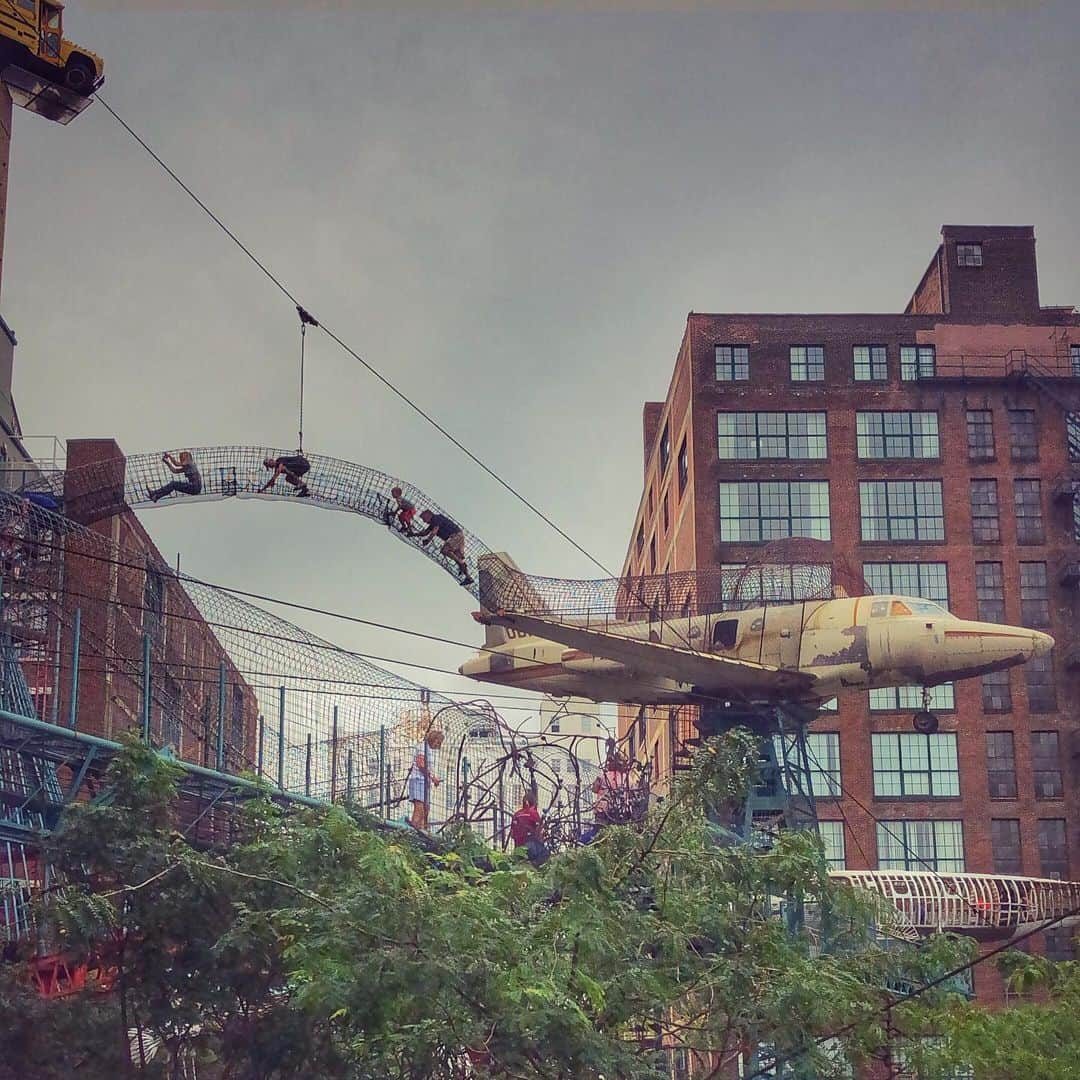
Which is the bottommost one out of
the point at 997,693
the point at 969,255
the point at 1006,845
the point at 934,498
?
the point at 1006,845

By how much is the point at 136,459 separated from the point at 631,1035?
58.9 feet

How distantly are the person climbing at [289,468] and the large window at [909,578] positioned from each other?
39326 mm

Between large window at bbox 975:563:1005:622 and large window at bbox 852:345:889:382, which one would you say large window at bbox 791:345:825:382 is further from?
large window at bbox 975:563:1005:622

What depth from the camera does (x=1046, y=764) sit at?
69.2 m

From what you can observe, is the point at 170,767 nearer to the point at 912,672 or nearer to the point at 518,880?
the point at 518,880

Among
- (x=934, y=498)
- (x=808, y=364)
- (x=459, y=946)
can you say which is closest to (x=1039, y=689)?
(x=934, y=498)

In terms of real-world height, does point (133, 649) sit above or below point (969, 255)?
below

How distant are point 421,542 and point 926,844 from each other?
3622cm

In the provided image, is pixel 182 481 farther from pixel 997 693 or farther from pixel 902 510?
pixel 997 693

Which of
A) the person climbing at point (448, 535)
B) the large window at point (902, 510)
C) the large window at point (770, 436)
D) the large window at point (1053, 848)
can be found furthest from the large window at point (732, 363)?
the person climbing at point (448, 535)

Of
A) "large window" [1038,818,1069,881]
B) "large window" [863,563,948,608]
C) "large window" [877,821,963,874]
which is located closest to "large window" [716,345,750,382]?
"large window" [863,563,948,608]

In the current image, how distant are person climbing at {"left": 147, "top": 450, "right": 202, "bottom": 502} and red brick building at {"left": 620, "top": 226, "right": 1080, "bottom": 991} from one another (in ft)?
120

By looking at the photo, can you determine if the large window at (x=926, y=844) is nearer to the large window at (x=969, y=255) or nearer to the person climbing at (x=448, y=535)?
the large window at (x=969, y=255)

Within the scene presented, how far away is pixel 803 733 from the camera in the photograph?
41.0 meters
